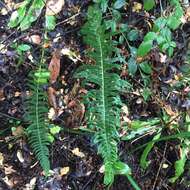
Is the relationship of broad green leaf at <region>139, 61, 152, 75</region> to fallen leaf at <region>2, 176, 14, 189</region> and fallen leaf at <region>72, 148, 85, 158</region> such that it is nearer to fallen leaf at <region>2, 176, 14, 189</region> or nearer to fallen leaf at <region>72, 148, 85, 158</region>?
fallen leaf at <region>72, 148, 85, 158</region>

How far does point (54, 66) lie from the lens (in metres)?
2.60

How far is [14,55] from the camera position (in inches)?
102

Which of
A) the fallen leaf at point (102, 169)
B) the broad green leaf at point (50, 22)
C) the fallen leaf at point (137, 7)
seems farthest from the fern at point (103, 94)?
the fallen leaf at point (137, 7)

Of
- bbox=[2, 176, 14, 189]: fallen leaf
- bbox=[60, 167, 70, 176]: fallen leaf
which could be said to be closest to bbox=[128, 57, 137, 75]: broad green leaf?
bbox=[60, 167, 70, 176]: fallen leaf

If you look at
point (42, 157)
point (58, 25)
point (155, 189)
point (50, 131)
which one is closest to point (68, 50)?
point (58, 25)

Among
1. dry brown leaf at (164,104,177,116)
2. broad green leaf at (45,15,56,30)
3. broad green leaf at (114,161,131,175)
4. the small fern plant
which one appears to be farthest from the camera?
dry brown leaf at (164,104,177,116)

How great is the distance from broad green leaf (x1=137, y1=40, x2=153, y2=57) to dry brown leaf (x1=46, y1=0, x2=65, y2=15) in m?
0.57

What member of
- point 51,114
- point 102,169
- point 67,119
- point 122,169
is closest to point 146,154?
point 122,169

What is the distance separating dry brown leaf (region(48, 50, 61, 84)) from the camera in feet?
8.52

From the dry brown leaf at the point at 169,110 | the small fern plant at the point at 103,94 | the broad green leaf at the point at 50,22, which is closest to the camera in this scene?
the small fern plant at the point at 103,94

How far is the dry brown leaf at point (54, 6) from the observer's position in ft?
8.60

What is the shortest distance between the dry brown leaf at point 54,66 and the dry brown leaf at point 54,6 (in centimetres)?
25

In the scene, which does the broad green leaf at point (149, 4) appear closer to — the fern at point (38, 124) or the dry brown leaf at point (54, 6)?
the dry brown leaf at point (54, 6)

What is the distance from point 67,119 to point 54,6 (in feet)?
2.32
